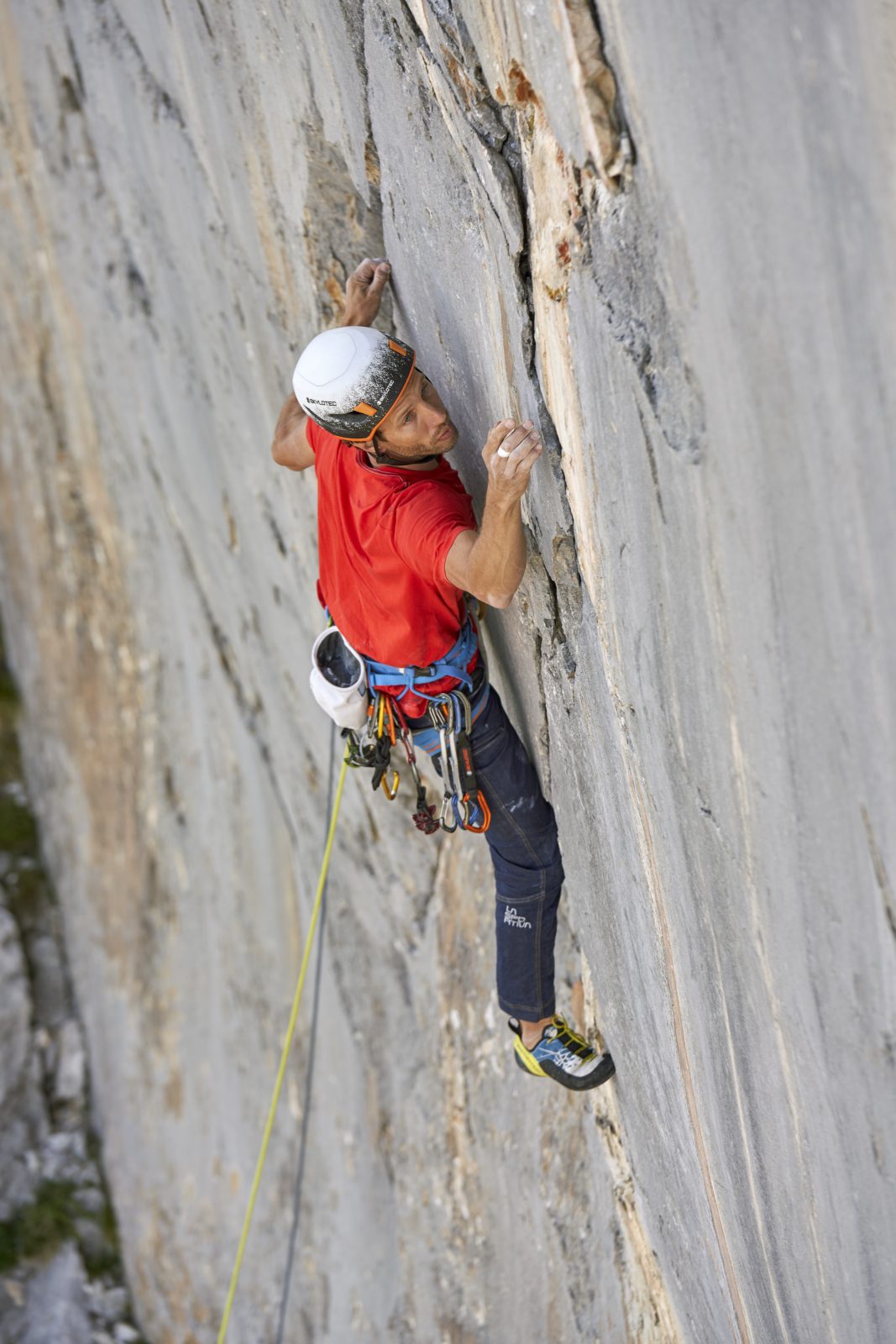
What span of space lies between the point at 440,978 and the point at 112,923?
15.6 ft

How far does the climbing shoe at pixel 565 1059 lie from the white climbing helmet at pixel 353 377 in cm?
174

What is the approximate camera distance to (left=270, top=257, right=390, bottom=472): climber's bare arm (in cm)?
279

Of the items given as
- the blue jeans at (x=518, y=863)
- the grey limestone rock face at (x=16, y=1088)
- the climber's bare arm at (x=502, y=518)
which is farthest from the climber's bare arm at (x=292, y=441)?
the grey limestone rock face at (x=16, y=1088)

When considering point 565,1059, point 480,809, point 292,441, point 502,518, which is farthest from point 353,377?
point 565,1059

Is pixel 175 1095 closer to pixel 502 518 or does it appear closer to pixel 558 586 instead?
pixel 558 586

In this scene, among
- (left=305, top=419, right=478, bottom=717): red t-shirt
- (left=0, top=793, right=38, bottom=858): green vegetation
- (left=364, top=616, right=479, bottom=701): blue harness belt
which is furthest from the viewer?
(left=0, top=793, right=38, bottom=858): green vegetation

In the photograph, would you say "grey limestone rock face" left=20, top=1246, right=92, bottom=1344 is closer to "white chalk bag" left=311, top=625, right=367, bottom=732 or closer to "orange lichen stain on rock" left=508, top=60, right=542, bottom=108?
"white chalk bag" left=311, top=625, right=367, bottom=732

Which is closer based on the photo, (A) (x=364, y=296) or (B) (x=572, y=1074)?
(A) (x=364, y=296)

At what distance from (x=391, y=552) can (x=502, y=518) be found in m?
0.42

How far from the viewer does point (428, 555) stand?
2252mm

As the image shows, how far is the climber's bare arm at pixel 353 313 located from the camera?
2.79 meters

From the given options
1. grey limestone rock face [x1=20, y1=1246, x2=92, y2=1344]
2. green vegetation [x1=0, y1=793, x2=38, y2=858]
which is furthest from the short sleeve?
green vegetation [x1=0, y1=793, x2=38, y2=858]

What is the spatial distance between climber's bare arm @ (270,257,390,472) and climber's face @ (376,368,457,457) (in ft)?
1.60

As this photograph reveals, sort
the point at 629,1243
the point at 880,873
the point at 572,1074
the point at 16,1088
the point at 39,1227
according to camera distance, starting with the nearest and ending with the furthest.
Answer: the point at 880,873 → the point at 572,1074 → the point at 629,1243 → the point at 39,1227 → the point at 16,1088
